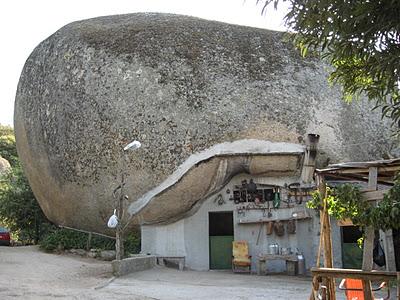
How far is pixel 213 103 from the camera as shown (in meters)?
15.5

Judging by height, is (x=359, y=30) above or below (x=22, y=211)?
above

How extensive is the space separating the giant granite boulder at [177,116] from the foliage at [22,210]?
468 centimetres

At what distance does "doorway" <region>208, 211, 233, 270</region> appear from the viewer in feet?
53.1

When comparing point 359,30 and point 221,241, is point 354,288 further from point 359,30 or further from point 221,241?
point 221,241

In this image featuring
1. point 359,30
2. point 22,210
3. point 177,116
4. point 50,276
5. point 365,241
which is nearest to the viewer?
point 359,30

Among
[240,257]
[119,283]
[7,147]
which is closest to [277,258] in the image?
[240,257]

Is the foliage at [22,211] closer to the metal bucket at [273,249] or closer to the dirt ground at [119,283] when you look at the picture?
the dirt ground at [119,283]

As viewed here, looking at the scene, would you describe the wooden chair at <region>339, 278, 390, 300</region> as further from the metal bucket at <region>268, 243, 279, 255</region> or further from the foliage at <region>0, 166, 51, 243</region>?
the foliage at <region>0, 166, 51, 243</region>

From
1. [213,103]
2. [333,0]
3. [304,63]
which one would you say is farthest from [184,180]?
[333,0]

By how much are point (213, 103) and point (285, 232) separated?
13.9 feet

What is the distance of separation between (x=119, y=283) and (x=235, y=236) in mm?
5000

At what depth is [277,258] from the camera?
1501 cm

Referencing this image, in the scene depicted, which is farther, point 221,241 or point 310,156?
point 221,241

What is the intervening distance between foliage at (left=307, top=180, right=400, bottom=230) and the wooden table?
8033 mm
